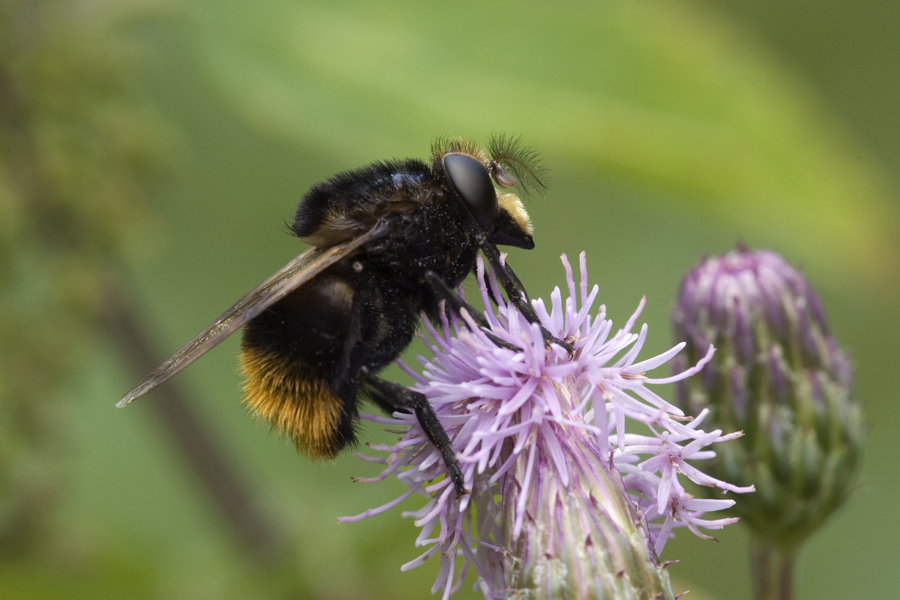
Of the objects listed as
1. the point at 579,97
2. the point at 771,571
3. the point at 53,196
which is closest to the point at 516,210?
the point at 579,97

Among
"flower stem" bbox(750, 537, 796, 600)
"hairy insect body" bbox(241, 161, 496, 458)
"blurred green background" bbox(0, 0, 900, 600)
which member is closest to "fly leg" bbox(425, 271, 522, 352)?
"hairy insect body" bbox(241, 161, 496, 458)

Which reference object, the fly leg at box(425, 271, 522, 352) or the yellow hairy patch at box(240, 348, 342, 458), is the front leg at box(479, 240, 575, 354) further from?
the yellow hairy patch at box(240, 348, 342, 458)

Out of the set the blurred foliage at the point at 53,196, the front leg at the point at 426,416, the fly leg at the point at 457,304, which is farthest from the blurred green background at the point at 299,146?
the fly leg at the point at 457,304

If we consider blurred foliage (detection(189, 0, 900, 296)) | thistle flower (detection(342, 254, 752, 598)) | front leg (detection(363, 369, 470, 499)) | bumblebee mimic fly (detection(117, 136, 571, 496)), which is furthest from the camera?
blurred foliage (detection(189, 0, 900, 296))

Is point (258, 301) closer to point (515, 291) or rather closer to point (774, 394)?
point (515, 291)

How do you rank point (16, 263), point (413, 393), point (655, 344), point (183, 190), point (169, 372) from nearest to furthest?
1. point (413, 393)
2. point (169, 372)
3. point (16, 263)
4. point (655, 344)
5. point (183, 190)

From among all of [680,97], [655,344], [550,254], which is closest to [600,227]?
[550,254]

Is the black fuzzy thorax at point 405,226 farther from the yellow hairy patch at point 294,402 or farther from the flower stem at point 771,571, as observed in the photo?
the flower stem at point 771,571

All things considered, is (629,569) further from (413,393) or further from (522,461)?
(413,393)
